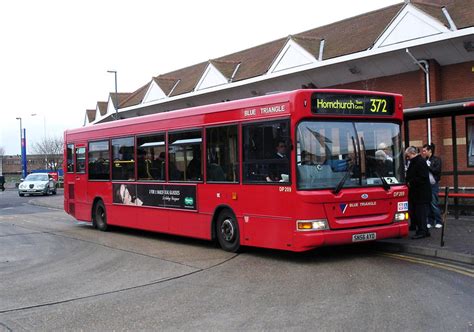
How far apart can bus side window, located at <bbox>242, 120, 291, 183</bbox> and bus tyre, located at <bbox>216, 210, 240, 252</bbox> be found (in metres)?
0.95

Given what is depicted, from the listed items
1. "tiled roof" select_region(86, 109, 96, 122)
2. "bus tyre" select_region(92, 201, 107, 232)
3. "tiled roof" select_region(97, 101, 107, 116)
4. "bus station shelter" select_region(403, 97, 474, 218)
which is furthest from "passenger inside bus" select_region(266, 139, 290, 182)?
"tiled roof" select_region(86, 109, 96, 122)

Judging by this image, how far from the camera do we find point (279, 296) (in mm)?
6867

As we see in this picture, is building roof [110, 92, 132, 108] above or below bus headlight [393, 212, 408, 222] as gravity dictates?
above

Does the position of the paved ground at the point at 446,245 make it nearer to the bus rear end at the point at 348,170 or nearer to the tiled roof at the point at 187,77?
the bus rear end at the point at 348,170

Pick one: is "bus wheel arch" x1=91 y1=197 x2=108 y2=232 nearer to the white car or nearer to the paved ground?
the paved ground

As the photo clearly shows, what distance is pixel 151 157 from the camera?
12.6 m

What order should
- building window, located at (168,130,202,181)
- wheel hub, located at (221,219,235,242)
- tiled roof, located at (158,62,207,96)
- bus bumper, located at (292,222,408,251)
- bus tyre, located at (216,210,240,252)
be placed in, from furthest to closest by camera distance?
tiled roof, located at (158,62,207,96), building window, located at (168,130,202,181), wheel hub, located at (221,219,235,242), bus tyre, located at (216,210,240,252), bus bumper, located at (292,222,408,251)

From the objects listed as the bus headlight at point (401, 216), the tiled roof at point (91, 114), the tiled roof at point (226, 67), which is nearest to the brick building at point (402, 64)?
the tiled roof at point (226, 67)

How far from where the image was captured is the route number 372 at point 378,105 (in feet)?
31.0

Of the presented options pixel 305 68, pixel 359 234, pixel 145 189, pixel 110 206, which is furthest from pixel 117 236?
pixel 305 68

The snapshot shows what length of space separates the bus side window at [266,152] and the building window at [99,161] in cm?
595

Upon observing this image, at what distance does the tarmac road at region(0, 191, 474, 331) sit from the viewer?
5.85m

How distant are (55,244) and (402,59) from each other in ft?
48.4

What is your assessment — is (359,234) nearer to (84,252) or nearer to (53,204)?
(84,252)
